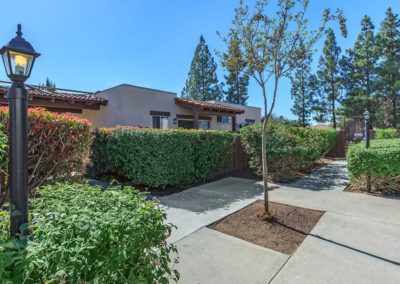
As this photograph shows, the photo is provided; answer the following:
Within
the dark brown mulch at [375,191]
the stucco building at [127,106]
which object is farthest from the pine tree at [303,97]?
the dark brown mulch at [375,191]

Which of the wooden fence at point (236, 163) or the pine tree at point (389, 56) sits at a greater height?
the pine tree at point (389, 56)

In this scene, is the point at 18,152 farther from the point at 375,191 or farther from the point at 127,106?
the point at 127,106

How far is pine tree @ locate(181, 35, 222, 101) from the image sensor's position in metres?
32.6

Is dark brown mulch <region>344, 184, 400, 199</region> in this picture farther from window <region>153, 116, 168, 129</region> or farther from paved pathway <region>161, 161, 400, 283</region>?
window <region>153, 116, 168, 129</region>

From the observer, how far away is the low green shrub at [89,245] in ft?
4.56

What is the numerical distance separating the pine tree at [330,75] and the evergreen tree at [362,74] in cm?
83

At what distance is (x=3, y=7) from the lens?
498 cm

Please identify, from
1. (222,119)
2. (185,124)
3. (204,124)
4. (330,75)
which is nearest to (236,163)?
(185,124)

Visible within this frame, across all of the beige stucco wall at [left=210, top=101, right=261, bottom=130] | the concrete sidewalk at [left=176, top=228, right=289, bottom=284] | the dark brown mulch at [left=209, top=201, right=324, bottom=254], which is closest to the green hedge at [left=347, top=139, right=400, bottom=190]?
the dark brown mulch at [left=209, top=201, right=324, bottom=254]

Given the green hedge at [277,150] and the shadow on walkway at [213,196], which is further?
the green hedge at [277,150]

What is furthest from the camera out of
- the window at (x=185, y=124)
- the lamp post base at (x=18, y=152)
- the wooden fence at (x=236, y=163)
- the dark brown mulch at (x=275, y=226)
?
Result: the window at (x=185, y=124)

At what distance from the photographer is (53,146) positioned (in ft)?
14.8

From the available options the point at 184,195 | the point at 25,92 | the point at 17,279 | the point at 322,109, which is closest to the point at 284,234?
the point at 184,195

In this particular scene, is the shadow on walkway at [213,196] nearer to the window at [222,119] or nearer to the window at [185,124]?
the window at [185,124]
